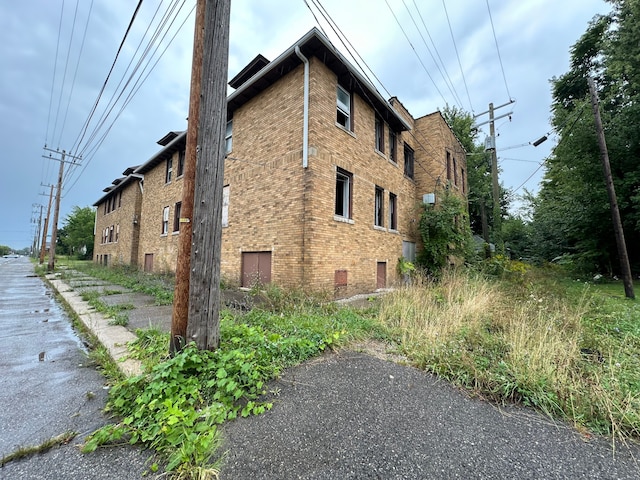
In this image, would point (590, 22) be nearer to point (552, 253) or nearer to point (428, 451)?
point (552, 253)

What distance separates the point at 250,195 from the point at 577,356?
8.65 m

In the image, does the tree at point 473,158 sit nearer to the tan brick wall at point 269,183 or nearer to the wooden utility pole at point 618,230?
the wooden utility pole at point 618,230

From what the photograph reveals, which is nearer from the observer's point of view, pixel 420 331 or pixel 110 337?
pixel 420 331

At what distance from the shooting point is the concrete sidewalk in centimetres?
183

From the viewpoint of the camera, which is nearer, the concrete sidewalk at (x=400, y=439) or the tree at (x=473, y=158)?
the concrete sidewalk at (x=400, y=439)

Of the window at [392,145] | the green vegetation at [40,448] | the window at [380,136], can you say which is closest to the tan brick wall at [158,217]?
the window at [380,136]

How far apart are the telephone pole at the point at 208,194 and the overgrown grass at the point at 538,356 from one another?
270cm

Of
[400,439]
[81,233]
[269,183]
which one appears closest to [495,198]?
[269,183]

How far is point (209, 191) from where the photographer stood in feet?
10.2

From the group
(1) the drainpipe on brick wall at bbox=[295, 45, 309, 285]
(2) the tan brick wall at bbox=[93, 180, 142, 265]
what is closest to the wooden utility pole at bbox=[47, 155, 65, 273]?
(2) the tan brick wall at bbox=[93, 180, 142, 265]

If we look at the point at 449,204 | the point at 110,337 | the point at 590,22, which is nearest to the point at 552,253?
the point at 449,204

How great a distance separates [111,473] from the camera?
181 cm

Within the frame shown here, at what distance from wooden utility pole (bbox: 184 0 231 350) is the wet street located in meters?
1.13

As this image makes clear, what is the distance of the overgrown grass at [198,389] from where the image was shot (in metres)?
1.95
